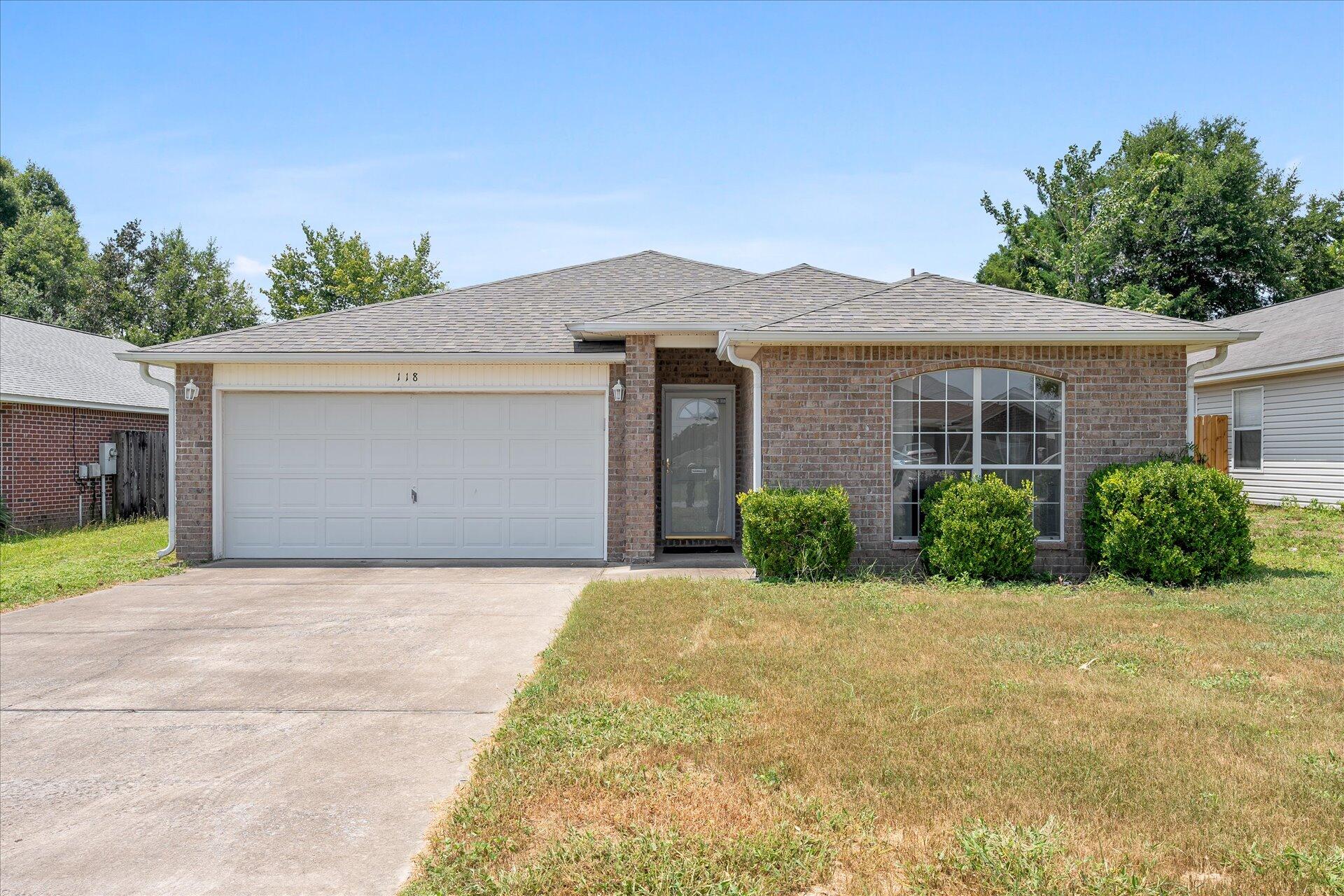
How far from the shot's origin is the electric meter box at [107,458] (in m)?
17.1

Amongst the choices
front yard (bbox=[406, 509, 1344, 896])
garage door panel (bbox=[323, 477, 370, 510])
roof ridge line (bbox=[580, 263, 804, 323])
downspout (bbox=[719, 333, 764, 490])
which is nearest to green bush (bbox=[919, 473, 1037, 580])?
front yard (bbox=[406, 509, 1344, 896])

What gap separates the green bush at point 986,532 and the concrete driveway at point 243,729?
14.3 feet

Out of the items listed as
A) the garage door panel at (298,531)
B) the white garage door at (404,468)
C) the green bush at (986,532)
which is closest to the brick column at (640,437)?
the white garage door at (404,468)

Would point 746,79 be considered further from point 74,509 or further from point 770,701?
point 74,509

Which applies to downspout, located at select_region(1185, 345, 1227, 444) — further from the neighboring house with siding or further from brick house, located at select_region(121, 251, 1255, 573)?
the neighboring house with siding

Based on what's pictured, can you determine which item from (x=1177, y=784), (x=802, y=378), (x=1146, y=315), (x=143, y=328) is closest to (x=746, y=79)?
(x=802, y=378)

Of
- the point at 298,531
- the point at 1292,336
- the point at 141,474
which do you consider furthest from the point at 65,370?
the point at 1292,336

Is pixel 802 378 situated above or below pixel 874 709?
above

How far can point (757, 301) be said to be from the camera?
12.0 metres

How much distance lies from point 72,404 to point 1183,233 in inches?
1308

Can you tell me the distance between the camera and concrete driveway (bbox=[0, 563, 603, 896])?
139 inches

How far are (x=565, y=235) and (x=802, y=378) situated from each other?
57.7ft

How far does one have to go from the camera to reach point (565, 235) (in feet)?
85.8

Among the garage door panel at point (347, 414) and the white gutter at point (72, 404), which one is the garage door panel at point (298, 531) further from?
the white gutter at point (72, 404)
